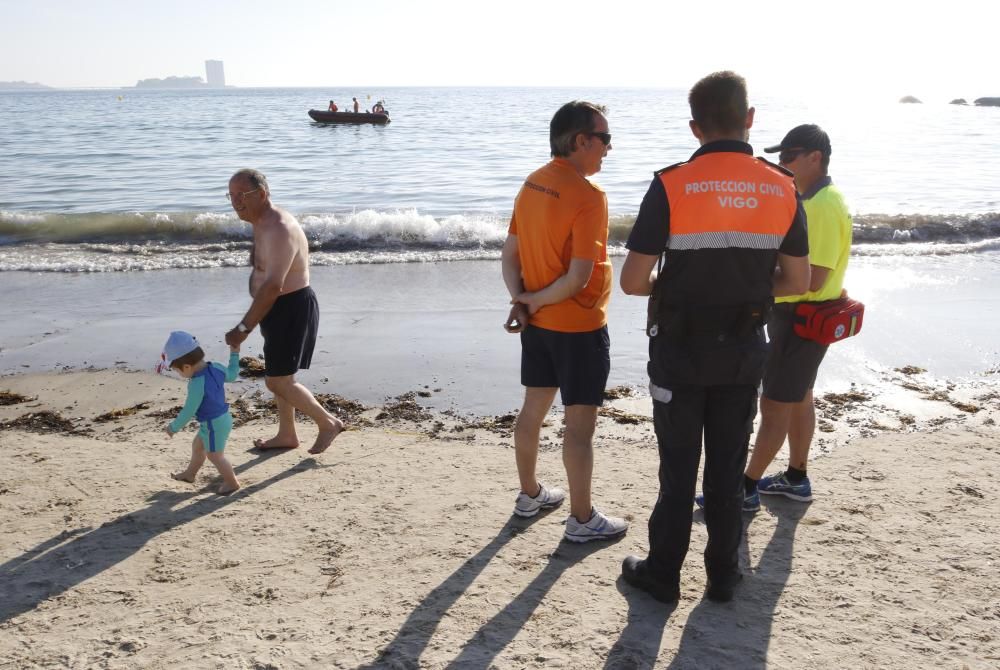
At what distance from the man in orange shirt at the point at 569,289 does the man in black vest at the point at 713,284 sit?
1.34 ft

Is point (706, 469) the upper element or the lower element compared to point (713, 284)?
lower

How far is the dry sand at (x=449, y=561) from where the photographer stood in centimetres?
281

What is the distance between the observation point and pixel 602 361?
3273mm

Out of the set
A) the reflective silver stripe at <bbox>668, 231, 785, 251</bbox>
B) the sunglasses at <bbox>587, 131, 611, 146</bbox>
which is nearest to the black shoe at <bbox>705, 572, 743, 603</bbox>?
the reflective silver stripe at <bbox>668, 231, 785, 251</bbox>

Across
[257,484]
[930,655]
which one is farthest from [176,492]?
[930,655]

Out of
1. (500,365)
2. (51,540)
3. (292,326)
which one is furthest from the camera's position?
(500,365)

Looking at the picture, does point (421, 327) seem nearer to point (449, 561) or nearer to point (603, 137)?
point (449, 561)

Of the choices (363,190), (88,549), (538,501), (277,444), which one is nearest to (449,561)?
(538,501)

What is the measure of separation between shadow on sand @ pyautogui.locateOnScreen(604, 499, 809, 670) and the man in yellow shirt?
0.60 m

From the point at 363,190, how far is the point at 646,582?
57.0 ft

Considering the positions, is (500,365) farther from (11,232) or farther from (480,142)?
(480,142)

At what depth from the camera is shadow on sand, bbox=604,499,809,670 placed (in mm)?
2729

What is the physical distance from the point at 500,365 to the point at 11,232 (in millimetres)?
12463

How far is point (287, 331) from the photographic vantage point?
4.40m
